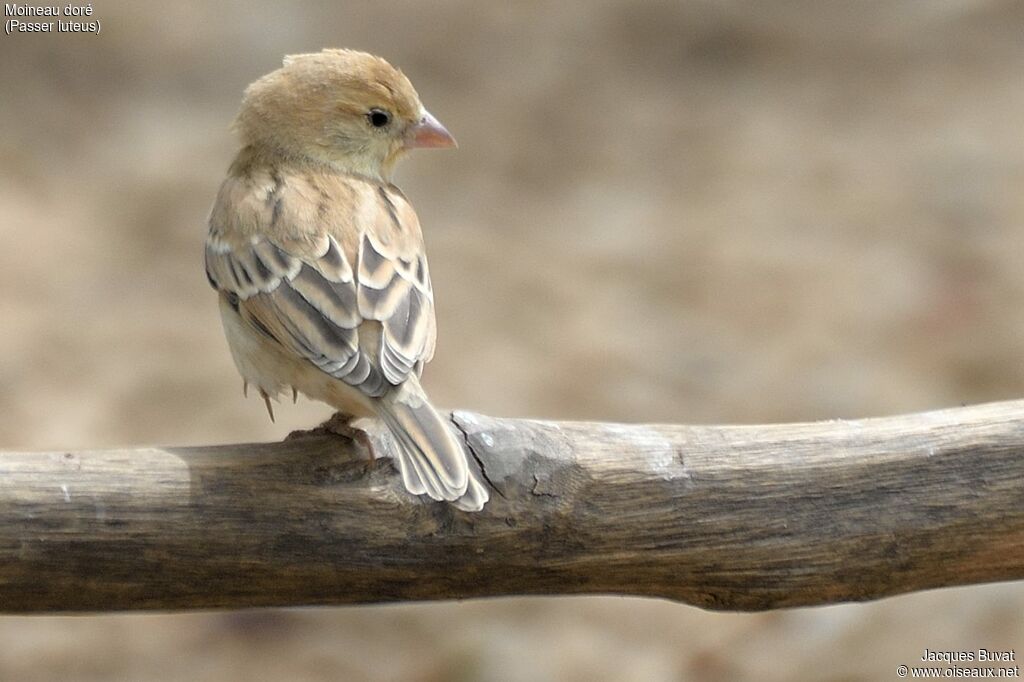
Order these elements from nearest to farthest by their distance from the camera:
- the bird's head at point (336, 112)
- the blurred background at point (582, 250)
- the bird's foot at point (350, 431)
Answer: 1. the bird's foot at point (350, 431)
2. the bird's head at point (336, 112)
3. the blurred background at point (582, 250)

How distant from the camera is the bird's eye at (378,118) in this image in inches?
179

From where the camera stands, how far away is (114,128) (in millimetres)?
8961

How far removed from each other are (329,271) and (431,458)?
859 millimetres

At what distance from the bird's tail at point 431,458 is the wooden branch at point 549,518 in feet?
0.24

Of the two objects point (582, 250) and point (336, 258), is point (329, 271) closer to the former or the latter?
point (336, 258)

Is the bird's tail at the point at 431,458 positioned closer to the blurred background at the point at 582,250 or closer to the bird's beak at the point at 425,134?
the bird's beak at the point at 425,134

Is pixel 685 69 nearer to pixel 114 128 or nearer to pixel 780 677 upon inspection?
pixel 114 128


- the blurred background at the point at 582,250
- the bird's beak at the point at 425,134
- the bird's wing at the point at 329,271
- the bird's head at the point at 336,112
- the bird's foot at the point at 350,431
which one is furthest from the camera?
the blurred background at the point at 582,250

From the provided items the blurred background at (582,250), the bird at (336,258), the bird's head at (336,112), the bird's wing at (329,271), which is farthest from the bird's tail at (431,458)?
the blurred background at (582,250)

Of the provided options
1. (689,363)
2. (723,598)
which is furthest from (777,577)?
(689,363)

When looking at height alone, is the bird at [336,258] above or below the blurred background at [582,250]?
below

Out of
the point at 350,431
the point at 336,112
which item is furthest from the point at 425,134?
the point at 350,431

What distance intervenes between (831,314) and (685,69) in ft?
8.44

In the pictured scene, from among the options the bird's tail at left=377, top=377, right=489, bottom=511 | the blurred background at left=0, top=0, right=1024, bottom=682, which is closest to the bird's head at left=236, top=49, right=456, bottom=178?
the bird's tail at left=377, top=377, right=489, bottom=511
